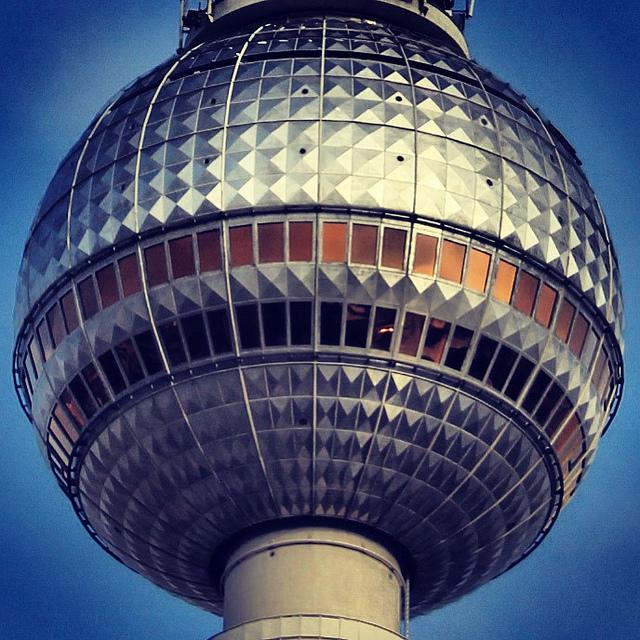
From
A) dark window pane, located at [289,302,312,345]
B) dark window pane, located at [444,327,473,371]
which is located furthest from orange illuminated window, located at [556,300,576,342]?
dark window pane, located at [289,302,312,345]

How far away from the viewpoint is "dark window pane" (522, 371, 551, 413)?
2103 inches

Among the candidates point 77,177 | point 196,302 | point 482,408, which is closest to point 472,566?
point 482,408

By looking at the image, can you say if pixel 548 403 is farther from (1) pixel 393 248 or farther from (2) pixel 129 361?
(2) pixel 129 361

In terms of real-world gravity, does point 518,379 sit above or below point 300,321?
below

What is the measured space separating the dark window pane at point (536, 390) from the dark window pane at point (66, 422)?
11.2 m

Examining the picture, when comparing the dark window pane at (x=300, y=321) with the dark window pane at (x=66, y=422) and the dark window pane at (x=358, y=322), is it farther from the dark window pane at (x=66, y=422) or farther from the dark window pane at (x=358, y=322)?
the dark window pane at (x=66, y=422)

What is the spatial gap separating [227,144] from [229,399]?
6.33 metres

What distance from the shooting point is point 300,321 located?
170 ft

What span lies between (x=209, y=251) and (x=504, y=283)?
23.5 feet

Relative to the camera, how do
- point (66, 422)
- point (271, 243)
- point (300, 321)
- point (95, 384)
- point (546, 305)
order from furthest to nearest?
point (66, 422) → point (95, 384) → point (546, 305) → point (271, 243) → point (300, 321)

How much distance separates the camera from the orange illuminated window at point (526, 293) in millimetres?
52966

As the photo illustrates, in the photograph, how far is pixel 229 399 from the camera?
2045 inches

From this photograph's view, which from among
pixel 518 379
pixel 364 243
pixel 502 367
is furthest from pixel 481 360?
Result: pixel 364 243

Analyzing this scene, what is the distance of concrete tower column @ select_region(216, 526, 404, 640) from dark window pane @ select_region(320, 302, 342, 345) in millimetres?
5223
